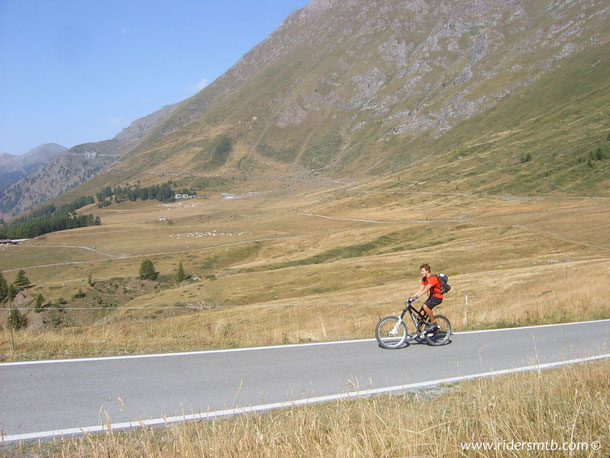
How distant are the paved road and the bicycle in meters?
0.31

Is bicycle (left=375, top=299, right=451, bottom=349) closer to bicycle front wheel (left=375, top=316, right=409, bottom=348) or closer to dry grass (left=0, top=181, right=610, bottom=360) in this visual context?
bicycle front wheel (left=375, top=316, right=409, bottom=348)

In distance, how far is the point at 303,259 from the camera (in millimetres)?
79500

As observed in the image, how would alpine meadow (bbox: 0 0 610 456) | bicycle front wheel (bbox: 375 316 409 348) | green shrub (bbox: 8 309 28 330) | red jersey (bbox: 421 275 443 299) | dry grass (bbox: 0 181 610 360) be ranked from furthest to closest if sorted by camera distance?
dry grass (bbox: 0 181 610 360) → red jersey (bbox: 421 275 443 299) → green shrub (bbox: 8 309 28 330) → bicycle front wheel (bbox: 375 316 409 348) → alpine meadow (bbox: 0 0 610 456)

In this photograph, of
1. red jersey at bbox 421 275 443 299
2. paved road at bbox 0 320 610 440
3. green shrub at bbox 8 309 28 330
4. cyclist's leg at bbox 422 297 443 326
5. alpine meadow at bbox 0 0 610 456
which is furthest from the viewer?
red jersey at bbox 421 275 443 299

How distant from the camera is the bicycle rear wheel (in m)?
13.5

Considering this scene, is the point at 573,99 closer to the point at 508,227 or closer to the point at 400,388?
the point at 508,227

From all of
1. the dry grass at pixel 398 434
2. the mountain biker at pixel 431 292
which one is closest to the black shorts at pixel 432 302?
the mountain biker at pixel 431 292

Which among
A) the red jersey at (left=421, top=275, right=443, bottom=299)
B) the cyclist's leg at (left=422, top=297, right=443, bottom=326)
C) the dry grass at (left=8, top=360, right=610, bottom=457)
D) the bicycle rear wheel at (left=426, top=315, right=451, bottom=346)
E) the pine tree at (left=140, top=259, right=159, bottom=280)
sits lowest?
the pine tree at (left=140, top=259, right=159, bottom=280)

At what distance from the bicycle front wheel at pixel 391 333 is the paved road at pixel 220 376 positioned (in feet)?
1.17

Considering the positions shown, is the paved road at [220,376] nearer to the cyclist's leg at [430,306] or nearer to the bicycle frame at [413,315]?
the bicycle frame at [413,315]

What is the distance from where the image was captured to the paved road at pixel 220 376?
744 centimetres

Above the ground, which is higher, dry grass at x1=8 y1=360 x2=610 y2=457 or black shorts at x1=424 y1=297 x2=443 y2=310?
dry grass at x1=8 y1=360 x2=610 y2=457

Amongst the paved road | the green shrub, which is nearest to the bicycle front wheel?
the paved road

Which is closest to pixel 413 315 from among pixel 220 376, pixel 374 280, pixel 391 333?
pixel 391 333
